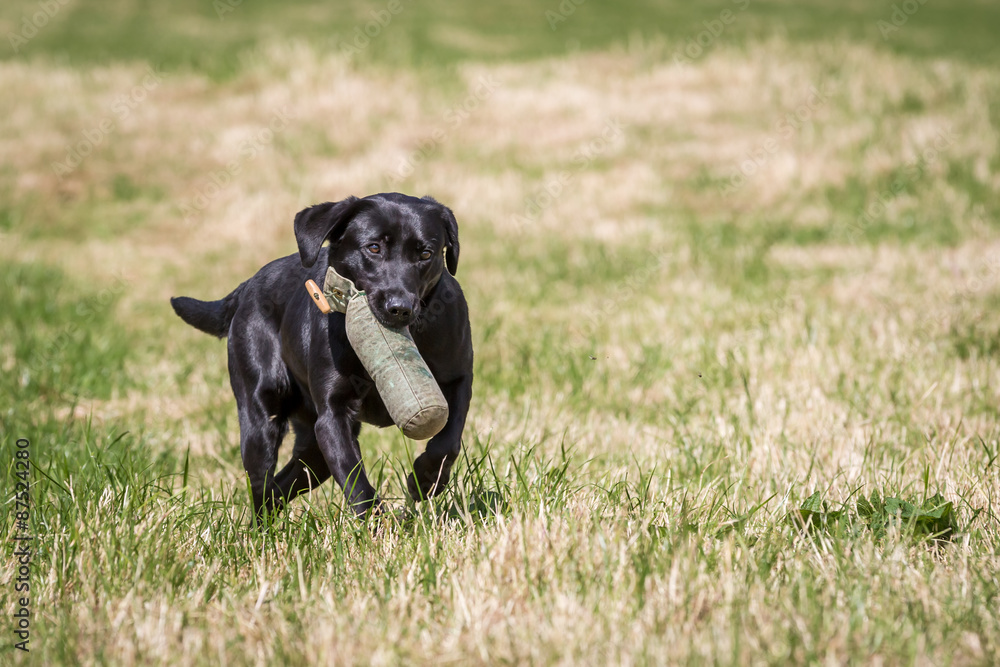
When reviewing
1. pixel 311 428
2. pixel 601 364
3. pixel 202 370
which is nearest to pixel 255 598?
pixel 311 428

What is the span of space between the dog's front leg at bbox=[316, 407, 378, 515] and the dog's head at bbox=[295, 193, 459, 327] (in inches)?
17.0

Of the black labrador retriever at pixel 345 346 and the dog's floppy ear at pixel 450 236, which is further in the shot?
the dog's floppy ear at pixel 450 236

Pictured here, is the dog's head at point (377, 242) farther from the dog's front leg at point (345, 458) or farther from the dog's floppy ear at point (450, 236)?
the dog's front leg at point (345, 458)

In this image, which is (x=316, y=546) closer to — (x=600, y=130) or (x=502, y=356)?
(x=502, y=356)

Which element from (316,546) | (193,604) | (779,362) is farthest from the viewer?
(779,362)

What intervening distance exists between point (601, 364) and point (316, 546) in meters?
3.13

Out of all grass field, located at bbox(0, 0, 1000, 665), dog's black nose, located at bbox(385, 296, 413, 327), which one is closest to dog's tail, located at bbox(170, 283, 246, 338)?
grass field, located at bbox(0, 0, 1000, 665)

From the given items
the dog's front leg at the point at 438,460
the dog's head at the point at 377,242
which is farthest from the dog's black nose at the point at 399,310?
the dog's front leg at the point at 438,460

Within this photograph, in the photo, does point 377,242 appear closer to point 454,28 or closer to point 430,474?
point 430,474

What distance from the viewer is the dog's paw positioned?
3.11 meters

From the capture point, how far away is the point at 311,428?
383cm

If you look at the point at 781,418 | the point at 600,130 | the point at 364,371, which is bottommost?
the point at 781,418

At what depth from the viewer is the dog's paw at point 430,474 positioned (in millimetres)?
3105

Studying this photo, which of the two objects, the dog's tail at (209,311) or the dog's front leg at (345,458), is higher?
the dog's tail at (209,311)
